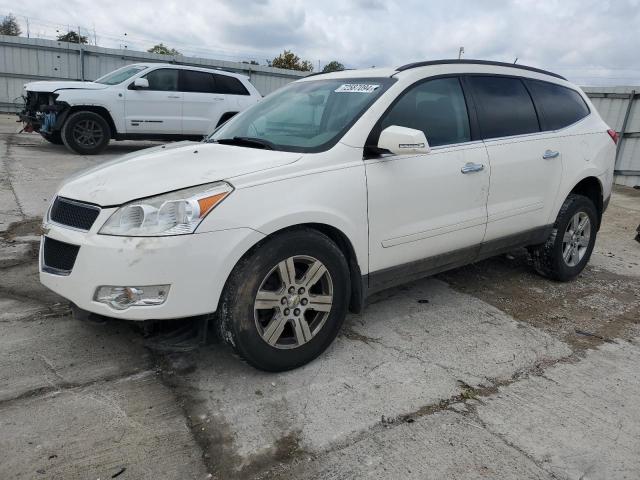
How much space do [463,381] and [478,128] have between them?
185cm

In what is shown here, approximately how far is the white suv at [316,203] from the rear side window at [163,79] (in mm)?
7410

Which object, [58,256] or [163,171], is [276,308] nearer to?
[163,171]

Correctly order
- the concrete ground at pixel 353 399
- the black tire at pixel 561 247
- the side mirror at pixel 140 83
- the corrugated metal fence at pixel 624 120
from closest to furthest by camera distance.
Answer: the concrete ground at pixel 353 399, the black tire at pixel 561 247, the side mirror at pixel 140 83, the corrugated metal fence at pixel 624 120

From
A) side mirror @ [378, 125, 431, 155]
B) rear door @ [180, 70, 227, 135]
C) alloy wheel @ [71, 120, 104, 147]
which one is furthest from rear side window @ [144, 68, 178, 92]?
side mirror @ [378, 125, 431, 155]

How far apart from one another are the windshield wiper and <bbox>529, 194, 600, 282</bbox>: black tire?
2.73 metres

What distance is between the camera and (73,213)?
2.76 meters

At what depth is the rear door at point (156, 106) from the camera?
34.1 ft

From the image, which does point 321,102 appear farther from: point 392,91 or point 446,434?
point 446,434

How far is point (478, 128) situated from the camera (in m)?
3.78

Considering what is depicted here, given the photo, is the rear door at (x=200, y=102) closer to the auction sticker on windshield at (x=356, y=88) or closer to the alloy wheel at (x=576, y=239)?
the auction sticker on windshield at (x=356, y=88)

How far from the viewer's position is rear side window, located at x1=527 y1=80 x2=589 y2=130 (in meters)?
4.35

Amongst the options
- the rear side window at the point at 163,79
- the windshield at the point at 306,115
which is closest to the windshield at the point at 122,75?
the rear side window at the point at 163,79

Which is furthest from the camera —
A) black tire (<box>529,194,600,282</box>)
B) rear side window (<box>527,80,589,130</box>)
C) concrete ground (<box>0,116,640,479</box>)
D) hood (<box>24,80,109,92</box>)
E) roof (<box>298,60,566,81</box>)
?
hood (<box>24,80,109,92</box>)

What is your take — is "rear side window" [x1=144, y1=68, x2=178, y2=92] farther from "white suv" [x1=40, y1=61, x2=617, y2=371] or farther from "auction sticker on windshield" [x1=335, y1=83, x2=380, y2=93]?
"auction sticker on windshield" [x1=335, y1=83, x2=380, y2=93]
